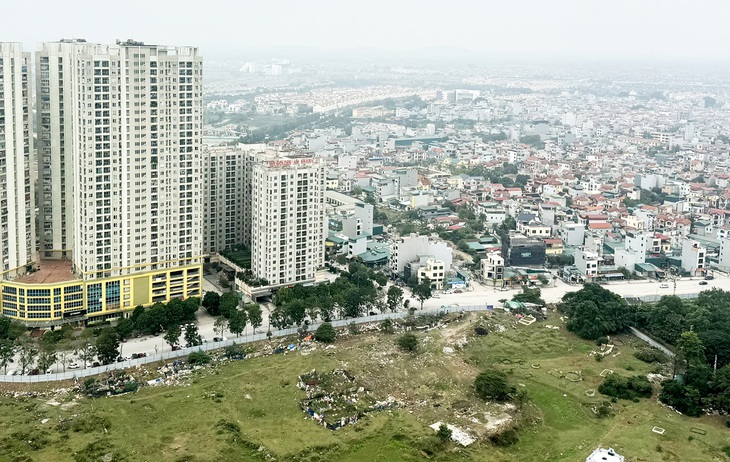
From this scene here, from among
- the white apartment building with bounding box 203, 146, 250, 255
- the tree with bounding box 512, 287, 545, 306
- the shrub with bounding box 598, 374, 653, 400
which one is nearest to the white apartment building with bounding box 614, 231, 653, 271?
the tree with bounding box 512, 287, 545, 306

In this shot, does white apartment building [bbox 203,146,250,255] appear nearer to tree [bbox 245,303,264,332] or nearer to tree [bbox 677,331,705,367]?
tree [bbox 245,303,264,332]

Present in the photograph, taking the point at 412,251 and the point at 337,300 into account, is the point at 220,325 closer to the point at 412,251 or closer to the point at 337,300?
the point at 337,300

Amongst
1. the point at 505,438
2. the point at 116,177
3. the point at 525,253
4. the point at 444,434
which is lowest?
the point at 505,438

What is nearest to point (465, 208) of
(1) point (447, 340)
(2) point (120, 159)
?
(1) point (447, 340)

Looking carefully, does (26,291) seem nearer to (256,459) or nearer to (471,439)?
(256,459)

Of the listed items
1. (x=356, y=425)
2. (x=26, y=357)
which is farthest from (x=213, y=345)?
(x=356, y=425)

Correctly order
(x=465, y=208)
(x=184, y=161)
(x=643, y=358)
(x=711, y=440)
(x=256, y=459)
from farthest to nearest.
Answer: (x=465, y=208) → (x=184, y=161) → (x=643, y=358) → (x=711, y=440) → (x=256, y=459)
